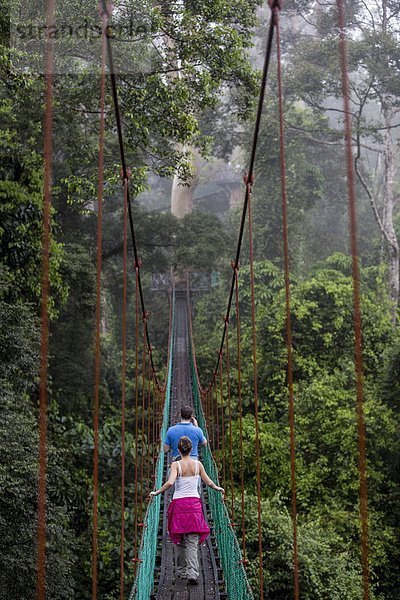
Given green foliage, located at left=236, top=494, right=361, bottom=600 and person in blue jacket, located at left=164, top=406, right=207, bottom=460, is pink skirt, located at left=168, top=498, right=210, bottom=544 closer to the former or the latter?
person in blue jacket, located at left=164, top=406, right=207, bottom=460

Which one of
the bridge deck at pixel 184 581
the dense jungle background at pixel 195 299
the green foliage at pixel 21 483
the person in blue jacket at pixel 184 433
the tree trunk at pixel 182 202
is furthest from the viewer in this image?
the tree trunk at pixel 182 202

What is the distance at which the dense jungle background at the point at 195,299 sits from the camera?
16.9ft

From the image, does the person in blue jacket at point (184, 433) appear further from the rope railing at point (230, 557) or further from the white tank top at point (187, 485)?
the white tank top at point (187, 485)

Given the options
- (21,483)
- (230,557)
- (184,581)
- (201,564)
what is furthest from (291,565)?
(230,557)

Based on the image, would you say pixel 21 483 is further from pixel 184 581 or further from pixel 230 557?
pixel 230 557

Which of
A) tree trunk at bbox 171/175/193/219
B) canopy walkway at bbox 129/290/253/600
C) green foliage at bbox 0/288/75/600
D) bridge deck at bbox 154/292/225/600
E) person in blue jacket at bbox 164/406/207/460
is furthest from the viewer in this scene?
tree trunk at bbox 171/175/193/219

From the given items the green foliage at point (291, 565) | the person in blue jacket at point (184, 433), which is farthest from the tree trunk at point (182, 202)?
the person in blue jacket at point (184, 433)

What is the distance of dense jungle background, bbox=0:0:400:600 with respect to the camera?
514cm

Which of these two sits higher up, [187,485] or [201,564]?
[187,485]

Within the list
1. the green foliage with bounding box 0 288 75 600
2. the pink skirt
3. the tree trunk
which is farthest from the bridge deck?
the tree trunk

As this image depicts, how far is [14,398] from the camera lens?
15.0ft

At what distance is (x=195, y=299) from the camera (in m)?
13.9

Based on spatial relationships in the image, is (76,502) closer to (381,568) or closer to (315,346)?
(381,568)

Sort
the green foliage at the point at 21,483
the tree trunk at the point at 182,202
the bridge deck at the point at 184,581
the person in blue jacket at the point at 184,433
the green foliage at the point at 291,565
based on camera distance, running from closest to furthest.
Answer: the bridge deck at the point at 184,581
the person in blue jacket at the point at 184,433
the green foliage at the point at 21,483
the green foliage at the point at 291,565
the tree trunk at the point at 182,202
